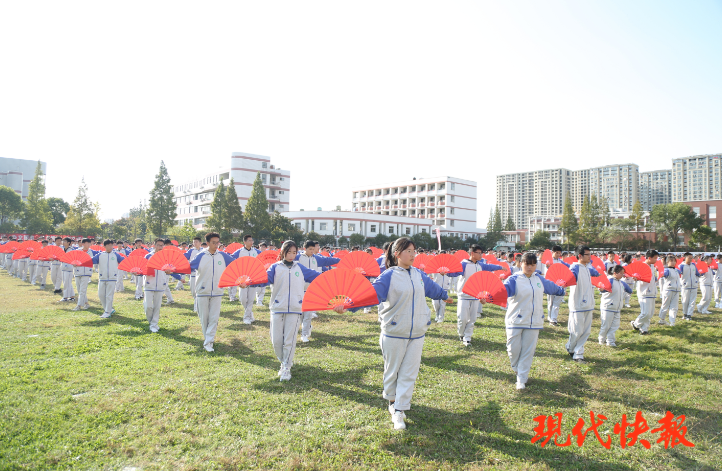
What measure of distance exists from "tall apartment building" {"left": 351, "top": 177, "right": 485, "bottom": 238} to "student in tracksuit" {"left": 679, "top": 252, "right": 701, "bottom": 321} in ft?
209

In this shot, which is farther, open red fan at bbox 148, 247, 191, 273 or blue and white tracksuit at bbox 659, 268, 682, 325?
blue and white tracksuit at bbox 659, 268, 682, 325

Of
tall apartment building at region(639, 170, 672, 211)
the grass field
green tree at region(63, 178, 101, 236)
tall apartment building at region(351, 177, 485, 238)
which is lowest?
the grass field

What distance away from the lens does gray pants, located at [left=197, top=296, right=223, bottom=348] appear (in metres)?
7.54

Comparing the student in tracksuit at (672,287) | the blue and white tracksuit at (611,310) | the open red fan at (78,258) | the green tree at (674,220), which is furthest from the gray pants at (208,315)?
the green tree at (674,220)

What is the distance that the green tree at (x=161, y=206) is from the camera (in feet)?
175

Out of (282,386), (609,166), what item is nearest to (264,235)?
(282,386)

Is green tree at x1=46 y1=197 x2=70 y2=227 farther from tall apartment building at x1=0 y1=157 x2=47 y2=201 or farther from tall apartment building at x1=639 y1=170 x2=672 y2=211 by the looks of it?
tall apartment building at x1=639 y1=170 x2=672 y2=211

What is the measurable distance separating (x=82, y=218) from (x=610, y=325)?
59583 mm

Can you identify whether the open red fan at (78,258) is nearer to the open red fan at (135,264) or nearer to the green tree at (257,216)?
the open red fan at (135,264)

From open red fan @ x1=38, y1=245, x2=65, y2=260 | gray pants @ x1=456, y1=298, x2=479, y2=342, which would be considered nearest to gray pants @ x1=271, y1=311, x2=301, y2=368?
gray pants @ x1=456, y1=298, x2=479, y2=342

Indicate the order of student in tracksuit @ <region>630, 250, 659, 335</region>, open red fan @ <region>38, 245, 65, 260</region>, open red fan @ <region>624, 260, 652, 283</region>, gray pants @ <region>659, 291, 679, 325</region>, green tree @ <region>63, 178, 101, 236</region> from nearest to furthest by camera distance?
Result: open red fan @ <region>624, 260, 652, 283</region>, student in tracksuit @ <region>630, 250, 659, 335</region>, gray pants @ <region>659, 291, 679, 325</region>, open red fan @ <region>38, 245, 65, 260</region>, green tree @ <region>63, 178, 101, 236</region>

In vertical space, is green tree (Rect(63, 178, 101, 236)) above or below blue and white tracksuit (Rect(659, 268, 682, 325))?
above

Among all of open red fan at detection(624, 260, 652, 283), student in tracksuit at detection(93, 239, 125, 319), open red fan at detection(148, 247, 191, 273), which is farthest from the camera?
student in tracksuit at detection(93, 239, 125, 319)

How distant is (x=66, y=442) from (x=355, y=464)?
3.04 metres
